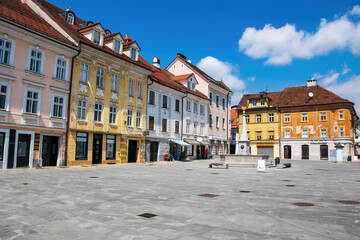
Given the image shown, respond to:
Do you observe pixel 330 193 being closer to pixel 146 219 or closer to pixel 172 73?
pixel 146 219

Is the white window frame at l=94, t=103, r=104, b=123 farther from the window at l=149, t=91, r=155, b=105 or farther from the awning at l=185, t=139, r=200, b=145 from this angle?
the awning at l=185, t=139, r=200, b=145

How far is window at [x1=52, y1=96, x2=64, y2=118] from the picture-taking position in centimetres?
2342

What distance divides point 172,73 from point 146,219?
147 feet

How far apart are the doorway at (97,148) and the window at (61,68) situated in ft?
20.2

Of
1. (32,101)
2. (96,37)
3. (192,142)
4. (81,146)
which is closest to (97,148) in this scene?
(81,146)

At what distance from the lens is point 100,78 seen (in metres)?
27.6

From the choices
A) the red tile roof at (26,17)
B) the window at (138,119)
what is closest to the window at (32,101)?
the red tile roof at (26,17)

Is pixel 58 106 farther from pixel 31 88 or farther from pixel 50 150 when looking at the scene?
pixel 50 150

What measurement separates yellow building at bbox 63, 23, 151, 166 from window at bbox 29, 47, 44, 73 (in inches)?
116

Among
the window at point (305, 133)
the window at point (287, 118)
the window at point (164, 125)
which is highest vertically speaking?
the window at point (287, 118)

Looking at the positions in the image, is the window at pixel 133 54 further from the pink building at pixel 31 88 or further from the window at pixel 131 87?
the pink building at pixel 31 88

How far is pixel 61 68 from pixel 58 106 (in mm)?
3238

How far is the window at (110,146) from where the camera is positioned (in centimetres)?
2819

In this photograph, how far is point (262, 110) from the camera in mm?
62719
